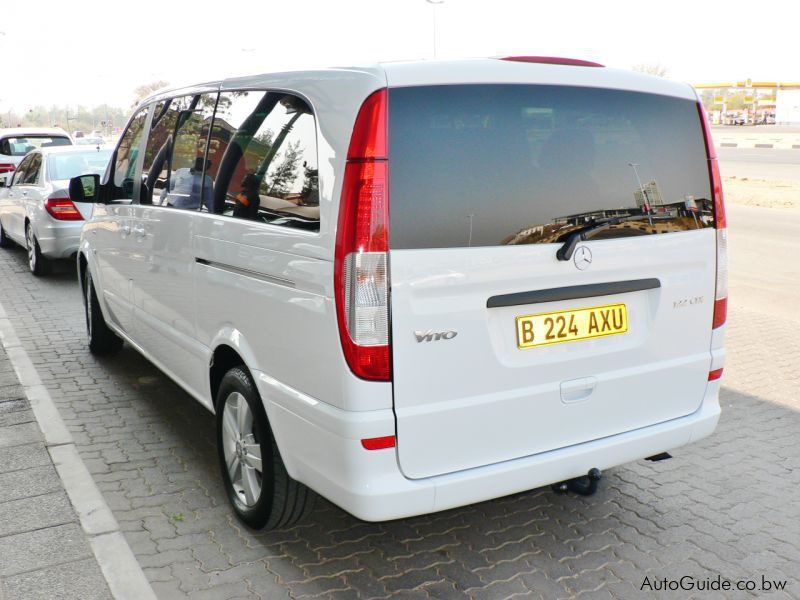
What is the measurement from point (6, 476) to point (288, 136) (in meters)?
2.46

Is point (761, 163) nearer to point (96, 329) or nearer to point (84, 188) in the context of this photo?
point (96, 329)

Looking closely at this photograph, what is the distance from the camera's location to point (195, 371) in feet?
13.4

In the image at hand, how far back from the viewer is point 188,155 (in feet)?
13.6

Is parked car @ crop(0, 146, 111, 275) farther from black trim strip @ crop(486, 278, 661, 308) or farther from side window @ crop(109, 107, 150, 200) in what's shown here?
black trim strip @ crop(486, 278, 661, 308)

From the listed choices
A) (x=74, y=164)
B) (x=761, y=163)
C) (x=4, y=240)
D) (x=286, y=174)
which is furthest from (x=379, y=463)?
(x=761, y=163)

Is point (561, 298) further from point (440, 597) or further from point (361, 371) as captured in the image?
point (440, 597)

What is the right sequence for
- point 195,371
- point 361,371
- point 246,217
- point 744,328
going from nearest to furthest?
1. point 361,371
2. point 246,217
3. point 195,371
4. point 744,328

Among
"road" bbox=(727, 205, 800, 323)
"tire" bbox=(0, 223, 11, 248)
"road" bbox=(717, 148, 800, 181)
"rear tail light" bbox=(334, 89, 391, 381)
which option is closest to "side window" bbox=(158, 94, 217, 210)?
"rear tail light" bbox=(334, 89, 391, 381)

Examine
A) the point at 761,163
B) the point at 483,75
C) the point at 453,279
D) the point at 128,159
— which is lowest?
the point at 761,163

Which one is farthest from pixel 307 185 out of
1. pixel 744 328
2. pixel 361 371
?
pixel 744 328

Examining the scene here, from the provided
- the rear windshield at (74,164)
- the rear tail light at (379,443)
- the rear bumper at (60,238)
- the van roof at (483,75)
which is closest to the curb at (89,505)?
the rear tail light at (379,443)

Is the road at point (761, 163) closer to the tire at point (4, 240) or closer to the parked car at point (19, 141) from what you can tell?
the parked car at point (19, 141)

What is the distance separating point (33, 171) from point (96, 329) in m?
5.72

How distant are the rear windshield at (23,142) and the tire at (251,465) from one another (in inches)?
619
